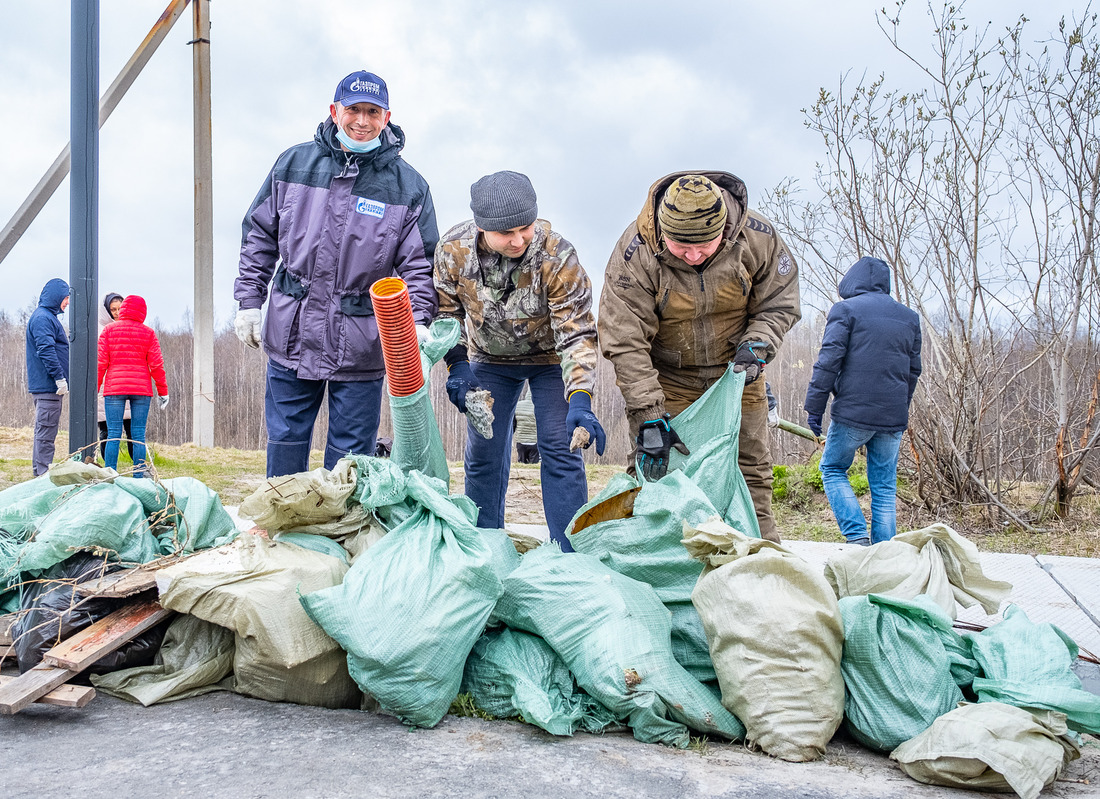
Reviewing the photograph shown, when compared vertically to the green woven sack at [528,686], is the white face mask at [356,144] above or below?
above

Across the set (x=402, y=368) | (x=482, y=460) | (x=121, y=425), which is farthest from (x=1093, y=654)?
(x=121, y=425)

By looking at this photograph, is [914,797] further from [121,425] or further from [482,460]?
[121,425]

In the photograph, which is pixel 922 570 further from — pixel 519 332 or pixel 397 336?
pixel 397 336

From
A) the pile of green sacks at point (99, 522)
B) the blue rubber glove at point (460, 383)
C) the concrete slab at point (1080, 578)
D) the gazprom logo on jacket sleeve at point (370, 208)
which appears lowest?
the concrete slab at point (1080, 578)

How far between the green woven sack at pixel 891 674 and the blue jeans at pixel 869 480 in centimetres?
230

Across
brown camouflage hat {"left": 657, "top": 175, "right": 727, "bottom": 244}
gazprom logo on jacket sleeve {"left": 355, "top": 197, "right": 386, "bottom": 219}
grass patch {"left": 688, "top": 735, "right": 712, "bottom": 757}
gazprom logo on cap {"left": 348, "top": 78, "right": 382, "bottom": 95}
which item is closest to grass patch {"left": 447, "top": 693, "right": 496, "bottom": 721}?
grass patch {"left": 688, "top": 735, "right": 712, "bottom": 757}

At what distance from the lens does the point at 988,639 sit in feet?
7.06

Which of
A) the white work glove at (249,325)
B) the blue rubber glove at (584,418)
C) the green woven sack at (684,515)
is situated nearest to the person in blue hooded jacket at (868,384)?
the green woven sack at (684,515)

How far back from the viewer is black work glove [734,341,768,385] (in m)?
2.96

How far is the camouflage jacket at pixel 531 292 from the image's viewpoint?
9.78 ft

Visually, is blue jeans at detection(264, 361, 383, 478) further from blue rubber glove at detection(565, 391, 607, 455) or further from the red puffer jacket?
the red puffer jacket

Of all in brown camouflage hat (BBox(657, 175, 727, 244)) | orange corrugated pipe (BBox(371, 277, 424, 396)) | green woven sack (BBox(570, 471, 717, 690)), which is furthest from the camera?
brown camouflage hat (BBox(657, 175, 727, 244))

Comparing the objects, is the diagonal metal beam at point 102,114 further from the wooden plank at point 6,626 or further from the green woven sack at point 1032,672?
the green woven sack at point 1032,672

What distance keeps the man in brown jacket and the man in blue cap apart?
0.75 metres
